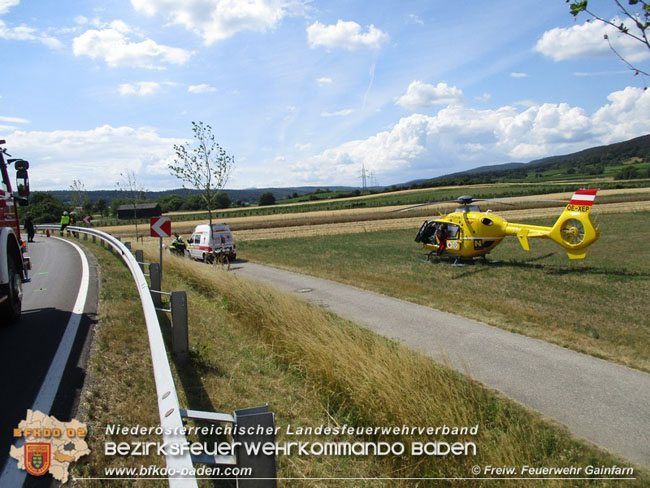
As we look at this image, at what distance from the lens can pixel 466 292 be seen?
13141 mm

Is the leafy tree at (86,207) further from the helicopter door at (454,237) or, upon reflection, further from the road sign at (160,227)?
the helicopter door at (454,237)

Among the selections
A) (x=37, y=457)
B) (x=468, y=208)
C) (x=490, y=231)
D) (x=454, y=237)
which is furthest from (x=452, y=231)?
(x=37, y=457)

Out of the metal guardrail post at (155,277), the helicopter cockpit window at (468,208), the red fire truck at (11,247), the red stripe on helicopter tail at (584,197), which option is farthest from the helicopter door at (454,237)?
the red fire truck at (11,247)

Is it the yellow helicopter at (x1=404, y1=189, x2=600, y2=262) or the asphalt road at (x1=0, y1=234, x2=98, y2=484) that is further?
the yellow helicopter at (x1=404, y1=189, x2=600, y2=262)

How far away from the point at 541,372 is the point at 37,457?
645cm

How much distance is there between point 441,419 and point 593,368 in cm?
368

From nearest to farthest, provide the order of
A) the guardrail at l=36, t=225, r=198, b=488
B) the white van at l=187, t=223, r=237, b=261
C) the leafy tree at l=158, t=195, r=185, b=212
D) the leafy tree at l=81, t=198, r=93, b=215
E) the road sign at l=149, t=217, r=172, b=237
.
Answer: the guardrail at l=36, t=225, r=198, b=488, the road sign at l=149, t=217, r=172, b=237, the white van at l=187, t=223, r=237, b=261, the leafy tree at l=81, t=198, r=93, b=215, the leafy tree at l=158, t=195, r=185, b=212

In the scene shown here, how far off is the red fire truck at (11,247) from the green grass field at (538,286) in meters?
8.74

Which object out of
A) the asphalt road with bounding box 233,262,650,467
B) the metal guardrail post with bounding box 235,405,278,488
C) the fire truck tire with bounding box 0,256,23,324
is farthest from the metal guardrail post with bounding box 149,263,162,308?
the metal guardrail post with bounding box 235,405,278,488

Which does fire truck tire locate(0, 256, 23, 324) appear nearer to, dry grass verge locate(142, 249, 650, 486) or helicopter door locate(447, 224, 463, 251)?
dry grass verge locate(142, 249, 650, 486)

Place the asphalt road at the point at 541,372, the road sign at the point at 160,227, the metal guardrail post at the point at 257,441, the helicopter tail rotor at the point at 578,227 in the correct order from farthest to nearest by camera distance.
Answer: the helicopter tail rotor at the point at 578,227 → the road sign at the point at 160,227 → the asphalt road at the point at 541,372 → the metal guardrail post at the point at 257,441

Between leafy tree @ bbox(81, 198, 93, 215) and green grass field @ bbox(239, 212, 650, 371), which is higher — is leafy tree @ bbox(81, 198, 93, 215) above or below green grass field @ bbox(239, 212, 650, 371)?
above

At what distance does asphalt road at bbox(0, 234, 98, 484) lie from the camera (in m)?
4.42

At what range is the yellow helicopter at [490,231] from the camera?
14.6 metres
